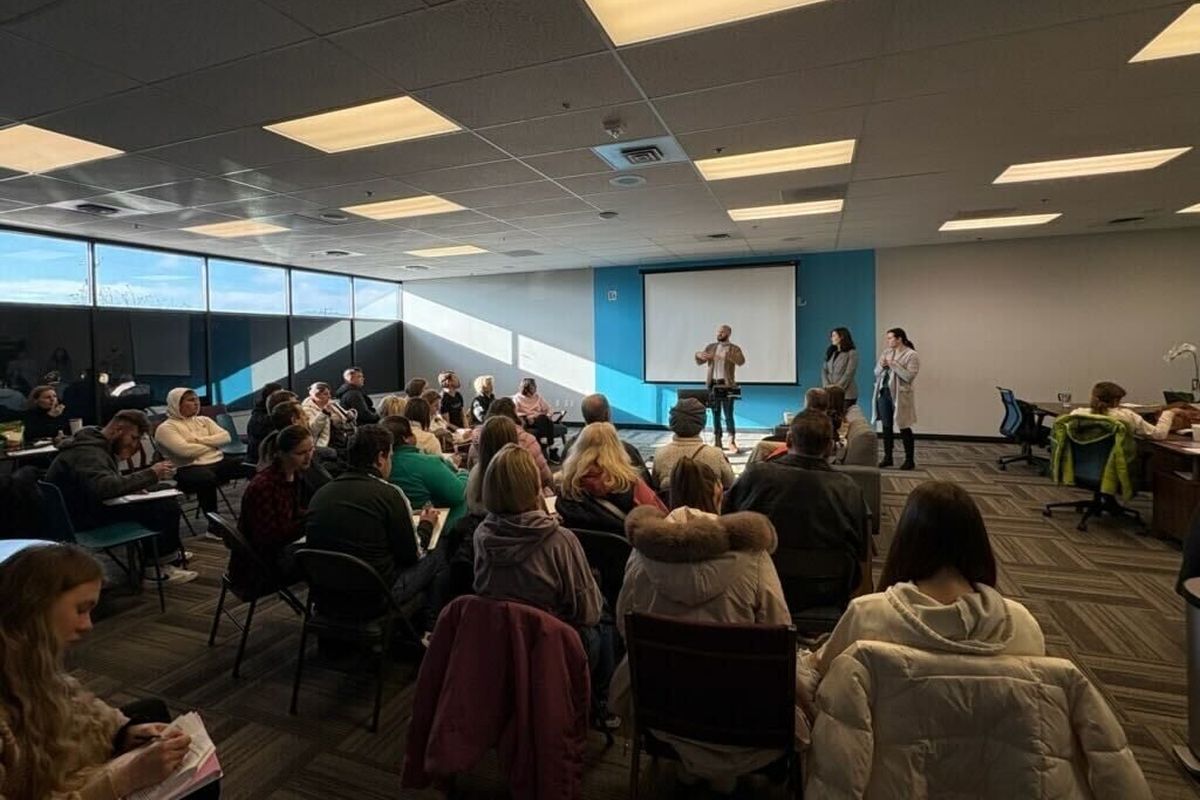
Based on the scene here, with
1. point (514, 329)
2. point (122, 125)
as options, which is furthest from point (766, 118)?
point (514, 329)

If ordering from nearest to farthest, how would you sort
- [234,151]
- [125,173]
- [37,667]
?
[37,667] < [234,151] < [125,173]

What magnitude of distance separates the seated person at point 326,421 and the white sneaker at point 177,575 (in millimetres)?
1378

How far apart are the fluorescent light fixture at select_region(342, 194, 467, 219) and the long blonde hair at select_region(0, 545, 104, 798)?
4.61 meters

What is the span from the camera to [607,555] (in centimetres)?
253

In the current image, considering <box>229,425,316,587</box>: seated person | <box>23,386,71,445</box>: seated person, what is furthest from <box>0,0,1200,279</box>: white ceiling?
<box>229,425,316,587</box>: seated person

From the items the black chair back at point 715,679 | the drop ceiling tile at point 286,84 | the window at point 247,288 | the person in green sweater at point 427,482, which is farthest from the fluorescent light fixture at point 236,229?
the black chair back at point 715,679

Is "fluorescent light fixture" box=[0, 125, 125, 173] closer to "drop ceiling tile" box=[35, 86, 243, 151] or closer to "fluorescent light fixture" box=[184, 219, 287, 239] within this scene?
"drop ceiling tile" box=[35, 86, 243, 151]

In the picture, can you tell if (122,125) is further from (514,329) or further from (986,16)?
(514,329)

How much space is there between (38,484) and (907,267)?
9534 mm

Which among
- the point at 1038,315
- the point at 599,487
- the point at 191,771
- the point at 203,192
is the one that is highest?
the point at 203,192

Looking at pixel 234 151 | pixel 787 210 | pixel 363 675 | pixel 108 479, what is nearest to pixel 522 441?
pixel 363 675

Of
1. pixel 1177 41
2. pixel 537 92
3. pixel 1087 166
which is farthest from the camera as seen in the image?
pixel 1087 166

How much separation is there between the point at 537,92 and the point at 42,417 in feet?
18.3

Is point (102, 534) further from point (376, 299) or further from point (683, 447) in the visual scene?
point (376, 299)
